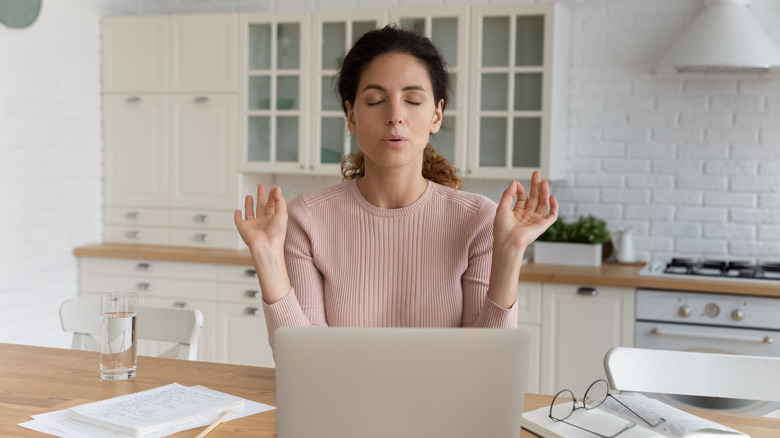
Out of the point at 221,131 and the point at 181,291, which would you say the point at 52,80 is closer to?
the point at 221,131

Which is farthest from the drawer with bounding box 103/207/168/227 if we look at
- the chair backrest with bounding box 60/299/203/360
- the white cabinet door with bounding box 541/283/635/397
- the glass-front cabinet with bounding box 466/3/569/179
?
the white cabinet door with bounding box 541/283/635/397

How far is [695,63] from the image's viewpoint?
11.0 ft

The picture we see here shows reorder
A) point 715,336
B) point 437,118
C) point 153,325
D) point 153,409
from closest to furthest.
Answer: point 153,409
point 437,118
point 153,325
point 715,336

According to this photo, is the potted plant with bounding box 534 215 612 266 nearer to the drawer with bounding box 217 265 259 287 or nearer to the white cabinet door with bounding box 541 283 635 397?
the white cabinet door with bounding box 541 283 635 397

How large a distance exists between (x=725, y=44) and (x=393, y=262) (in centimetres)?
222

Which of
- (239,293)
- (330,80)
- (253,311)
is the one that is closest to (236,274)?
(239,293)

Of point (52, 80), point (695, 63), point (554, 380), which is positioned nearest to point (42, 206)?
point (52, 80)

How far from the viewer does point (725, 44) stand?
131 inches

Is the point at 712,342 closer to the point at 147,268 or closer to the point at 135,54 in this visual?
the point at 147,268

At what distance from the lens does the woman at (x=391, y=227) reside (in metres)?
1.74

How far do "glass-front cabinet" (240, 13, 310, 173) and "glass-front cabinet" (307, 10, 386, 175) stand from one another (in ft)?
0.18

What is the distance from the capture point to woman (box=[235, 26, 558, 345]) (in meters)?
1.74

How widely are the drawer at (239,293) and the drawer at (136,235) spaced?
53 cm

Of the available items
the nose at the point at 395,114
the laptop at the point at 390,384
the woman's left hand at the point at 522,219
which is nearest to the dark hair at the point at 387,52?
the nose at the point at 395,114
